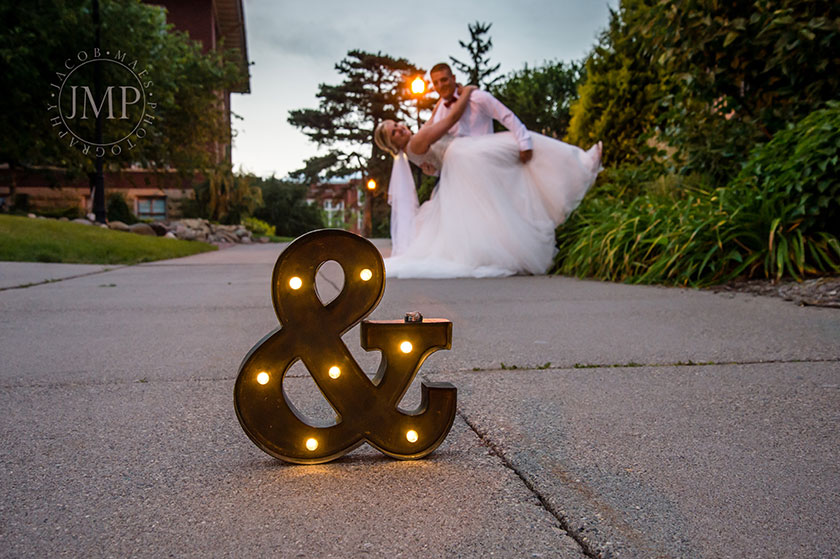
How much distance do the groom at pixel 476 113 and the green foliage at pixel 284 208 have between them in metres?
25.0

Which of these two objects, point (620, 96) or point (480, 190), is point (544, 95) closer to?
point (620, 96)

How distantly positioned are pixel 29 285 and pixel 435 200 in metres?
3.77

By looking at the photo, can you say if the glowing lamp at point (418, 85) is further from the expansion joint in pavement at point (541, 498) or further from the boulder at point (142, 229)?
the boulder at point (142, 229)

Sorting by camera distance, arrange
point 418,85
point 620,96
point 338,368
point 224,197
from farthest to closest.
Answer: point 224,197, point 418,85, point 620,96, point 338,368

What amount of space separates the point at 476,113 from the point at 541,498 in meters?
5.53

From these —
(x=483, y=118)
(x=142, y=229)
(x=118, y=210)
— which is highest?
(x=483, y=118)

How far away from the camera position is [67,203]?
23531 millimetres

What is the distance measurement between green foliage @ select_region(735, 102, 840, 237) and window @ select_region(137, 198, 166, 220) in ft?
82.9

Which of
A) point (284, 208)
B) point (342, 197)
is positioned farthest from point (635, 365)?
point (284, 208)

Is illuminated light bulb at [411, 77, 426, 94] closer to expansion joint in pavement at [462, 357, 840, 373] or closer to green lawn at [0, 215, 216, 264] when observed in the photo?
green lawn at [0, 215, 216, 264]

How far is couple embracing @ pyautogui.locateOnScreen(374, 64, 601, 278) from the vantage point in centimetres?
558

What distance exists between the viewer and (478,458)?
124 centimetres
